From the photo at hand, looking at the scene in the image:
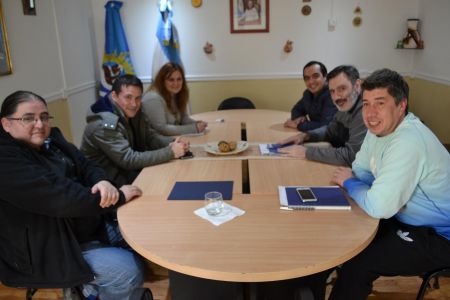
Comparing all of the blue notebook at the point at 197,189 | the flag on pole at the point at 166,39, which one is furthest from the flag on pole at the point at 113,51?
the blue notebook at the point at 197,189

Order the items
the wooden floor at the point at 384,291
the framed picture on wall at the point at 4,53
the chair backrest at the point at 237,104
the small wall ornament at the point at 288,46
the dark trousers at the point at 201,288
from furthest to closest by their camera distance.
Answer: the small wall ornament at the point at 288,46 → the chair backrest at the point at 237,104 → the framed picture on wall at the point at 4,53 → the wooden floor at the point at 384,291 → the dark trousers at the point at 201,288

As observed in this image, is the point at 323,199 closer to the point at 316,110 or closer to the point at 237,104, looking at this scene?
the point at 316,110

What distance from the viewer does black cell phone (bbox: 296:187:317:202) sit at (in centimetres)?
147

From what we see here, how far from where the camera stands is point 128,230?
51.2 inches

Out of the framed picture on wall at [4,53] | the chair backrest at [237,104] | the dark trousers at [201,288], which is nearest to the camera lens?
the dark trousers at [201,288]

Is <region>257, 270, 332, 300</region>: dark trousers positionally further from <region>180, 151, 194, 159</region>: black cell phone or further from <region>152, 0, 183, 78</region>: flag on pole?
<region>152, 0, 183, 78</region>: flag on pole

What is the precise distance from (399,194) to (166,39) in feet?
11.8

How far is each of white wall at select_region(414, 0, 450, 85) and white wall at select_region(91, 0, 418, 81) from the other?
0.22 meters

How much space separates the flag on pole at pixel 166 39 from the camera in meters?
4.24

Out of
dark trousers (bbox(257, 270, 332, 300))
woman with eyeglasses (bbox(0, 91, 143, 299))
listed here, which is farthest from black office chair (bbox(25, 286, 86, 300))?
dark trousers (bbox(257, 270, 332, 300))

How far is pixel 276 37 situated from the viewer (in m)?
4.41

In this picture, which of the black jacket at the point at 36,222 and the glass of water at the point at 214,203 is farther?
the glass of water at the point at 214,203

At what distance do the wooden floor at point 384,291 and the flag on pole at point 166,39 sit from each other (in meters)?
2.81

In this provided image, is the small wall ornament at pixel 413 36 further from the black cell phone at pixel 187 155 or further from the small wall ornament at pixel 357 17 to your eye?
the black cell phone at pixel 187 155
